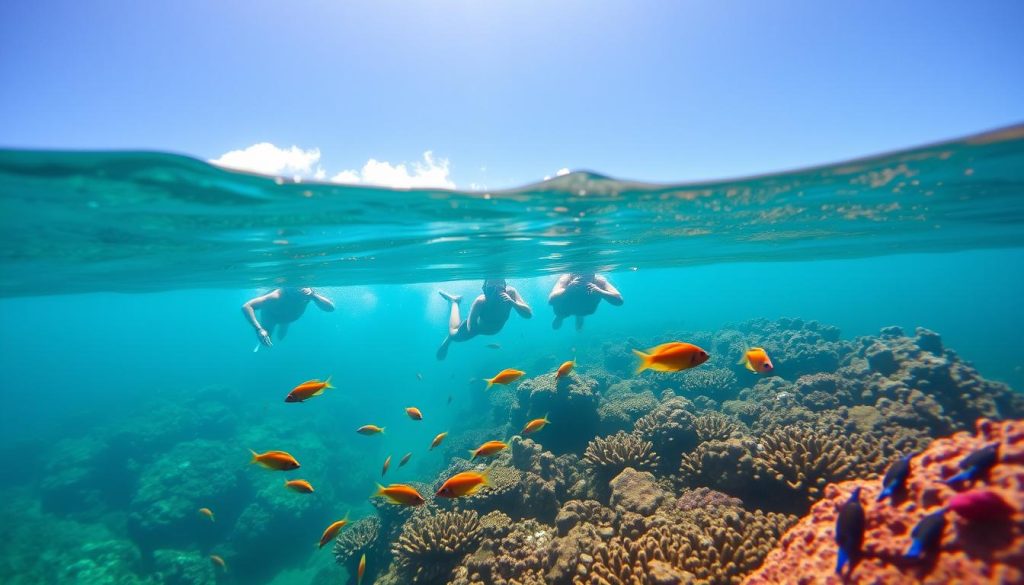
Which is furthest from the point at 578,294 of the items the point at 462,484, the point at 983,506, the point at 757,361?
the point at 983,506

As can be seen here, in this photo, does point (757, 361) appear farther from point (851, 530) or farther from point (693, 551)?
point (851, 530)

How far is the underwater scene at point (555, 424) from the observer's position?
4.64 meters

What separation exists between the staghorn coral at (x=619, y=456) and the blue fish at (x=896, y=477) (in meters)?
4.47

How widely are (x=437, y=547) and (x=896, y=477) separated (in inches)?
248

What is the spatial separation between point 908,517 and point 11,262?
28.1 metres

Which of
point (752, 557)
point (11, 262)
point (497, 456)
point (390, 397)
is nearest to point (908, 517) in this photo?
point (752, 557)

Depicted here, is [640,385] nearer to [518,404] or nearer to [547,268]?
[518,404]

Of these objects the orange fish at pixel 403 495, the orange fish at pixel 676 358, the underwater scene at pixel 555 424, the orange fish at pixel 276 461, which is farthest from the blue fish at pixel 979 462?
the orange fish at pixel 276 461

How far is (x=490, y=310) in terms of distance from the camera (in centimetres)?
1862

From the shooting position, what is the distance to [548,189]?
10953mm

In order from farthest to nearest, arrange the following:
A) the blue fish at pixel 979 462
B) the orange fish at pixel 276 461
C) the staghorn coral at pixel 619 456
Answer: the staghorn coral at pixel 619 456, the orange fish at pixel 276 461, the blue fish at pixel 979 462

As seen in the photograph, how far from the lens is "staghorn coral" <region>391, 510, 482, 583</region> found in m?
6.72

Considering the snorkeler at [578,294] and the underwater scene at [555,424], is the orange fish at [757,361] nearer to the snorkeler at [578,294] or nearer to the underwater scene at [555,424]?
the underwater scene at [555,424]

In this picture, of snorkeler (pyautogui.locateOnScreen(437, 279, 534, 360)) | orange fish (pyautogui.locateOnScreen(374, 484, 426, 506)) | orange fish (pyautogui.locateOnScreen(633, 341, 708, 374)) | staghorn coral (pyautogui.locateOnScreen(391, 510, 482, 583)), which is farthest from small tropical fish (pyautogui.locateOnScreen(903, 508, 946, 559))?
snorkeler (pyautogui.locateOnScreen(437, 279, 534, 360))
